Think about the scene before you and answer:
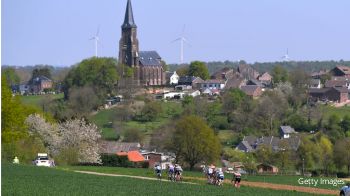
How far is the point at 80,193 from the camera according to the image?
18594 millimetres

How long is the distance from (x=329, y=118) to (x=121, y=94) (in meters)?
Result: 39.6

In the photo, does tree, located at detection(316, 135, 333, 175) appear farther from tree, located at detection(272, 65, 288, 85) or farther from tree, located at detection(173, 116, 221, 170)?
tree, located at detection(272, 65, 288, 85)

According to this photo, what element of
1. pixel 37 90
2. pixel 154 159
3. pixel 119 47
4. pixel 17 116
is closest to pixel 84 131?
pixel 154 159

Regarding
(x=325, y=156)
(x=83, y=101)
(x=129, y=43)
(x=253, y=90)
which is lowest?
(x=325, y=156)

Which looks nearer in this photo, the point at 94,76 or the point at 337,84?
the point at 94,76

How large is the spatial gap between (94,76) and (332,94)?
3806cm

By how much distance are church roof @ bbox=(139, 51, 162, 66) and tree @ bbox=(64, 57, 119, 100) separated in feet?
59.1

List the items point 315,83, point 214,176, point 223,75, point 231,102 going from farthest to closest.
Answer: point 223,75 < point 315,83 < point 231,102 < point 214,176

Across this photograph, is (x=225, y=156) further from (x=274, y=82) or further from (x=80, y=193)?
(x=274, y=82)

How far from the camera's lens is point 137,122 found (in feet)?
321

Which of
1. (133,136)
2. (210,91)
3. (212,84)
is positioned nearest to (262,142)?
(133,136)

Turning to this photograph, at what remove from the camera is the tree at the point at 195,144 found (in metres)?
53.2

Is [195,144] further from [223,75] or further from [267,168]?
[223,75]

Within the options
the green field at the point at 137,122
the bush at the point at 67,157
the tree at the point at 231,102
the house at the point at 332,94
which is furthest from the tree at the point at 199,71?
the bush at the point at 67,157
